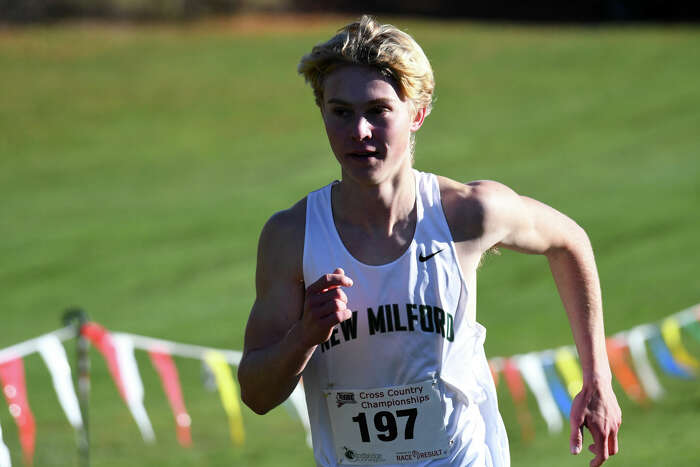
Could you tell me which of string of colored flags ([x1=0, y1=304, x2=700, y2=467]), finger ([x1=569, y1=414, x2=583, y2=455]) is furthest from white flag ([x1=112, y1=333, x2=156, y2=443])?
finger ([x1=569, y1=414, x2=583, y2=455])

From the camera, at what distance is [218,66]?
36969mm

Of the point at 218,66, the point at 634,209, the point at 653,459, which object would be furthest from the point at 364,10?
the point at 653,459

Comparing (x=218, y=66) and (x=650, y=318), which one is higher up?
(x=218, y=66)

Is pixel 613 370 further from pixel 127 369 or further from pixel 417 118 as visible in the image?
pixel 417 118

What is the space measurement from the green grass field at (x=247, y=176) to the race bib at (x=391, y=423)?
5.09 m

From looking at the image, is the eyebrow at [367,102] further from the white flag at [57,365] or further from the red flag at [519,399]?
the red flag at [519,399]

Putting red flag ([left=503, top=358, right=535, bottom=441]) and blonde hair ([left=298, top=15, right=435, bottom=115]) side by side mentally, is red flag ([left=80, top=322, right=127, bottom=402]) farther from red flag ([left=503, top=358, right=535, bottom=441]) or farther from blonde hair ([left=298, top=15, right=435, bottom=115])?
blonde hair ([left=298, top=15, right=435, bottom=115])

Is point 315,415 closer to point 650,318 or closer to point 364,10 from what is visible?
point 650,318

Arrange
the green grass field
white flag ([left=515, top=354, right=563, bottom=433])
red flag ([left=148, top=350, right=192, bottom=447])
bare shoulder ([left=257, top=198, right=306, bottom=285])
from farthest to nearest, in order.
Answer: the green grass field → white flag ([left=515, top=354, right=563, bottom=433]) → red flag ([left=148, top=350, right=192, bottom=447]) → bare shoulder ([left=257, top=198, right=306, bottom=285])

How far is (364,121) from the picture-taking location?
348 centimetres

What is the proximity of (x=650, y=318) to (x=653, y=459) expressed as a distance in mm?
6796

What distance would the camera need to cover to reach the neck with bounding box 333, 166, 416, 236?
12.0ft

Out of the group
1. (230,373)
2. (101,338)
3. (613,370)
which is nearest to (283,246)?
(101,338)

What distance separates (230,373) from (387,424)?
8.00m
